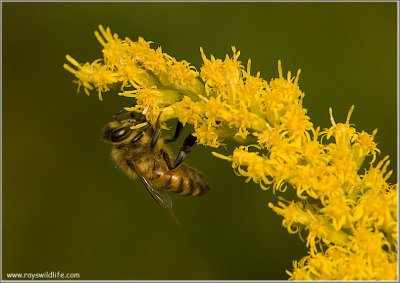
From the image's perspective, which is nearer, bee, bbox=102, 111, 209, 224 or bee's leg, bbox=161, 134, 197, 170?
bee's leg, bbox=161, 134, 197, 170

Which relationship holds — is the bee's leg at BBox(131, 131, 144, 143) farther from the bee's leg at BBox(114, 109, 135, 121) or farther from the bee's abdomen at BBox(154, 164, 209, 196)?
the bee's abdomen at BBox(154, 164, 209, 196)

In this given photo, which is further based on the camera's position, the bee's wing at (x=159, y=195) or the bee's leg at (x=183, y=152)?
the bee's wing at (x=159, y=195)

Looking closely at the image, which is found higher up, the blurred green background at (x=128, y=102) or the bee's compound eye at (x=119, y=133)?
the bee's compound eye at (x=119, y=133)

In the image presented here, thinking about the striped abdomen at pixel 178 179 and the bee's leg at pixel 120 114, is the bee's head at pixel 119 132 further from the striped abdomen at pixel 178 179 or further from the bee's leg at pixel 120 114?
the striped abdomen at pixel 178 179

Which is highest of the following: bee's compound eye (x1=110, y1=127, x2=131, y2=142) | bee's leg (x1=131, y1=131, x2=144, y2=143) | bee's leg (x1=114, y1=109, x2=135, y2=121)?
bee's leg (x1=114, y1=109, x2=135, y2=121)

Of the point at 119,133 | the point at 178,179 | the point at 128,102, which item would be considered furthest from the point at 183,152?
the point at 128,102

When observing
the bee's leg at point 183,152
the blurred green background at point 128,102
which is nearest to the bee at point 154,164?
the bee's leg at point 183,152

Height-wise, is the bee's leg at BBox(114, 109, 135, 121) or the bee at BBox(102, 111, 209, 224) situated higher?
the bee's leg at BBox(114, 109, 135, 121)

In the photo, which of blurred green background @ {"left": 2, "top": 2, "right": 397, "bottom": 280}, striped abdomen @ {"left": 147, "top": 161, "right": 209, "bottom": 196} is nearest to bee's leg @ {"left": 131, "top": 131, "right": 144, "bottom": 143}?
striped abdomen @ {"left": 147, "top": 161, "right": 209, "bottom": 196}
